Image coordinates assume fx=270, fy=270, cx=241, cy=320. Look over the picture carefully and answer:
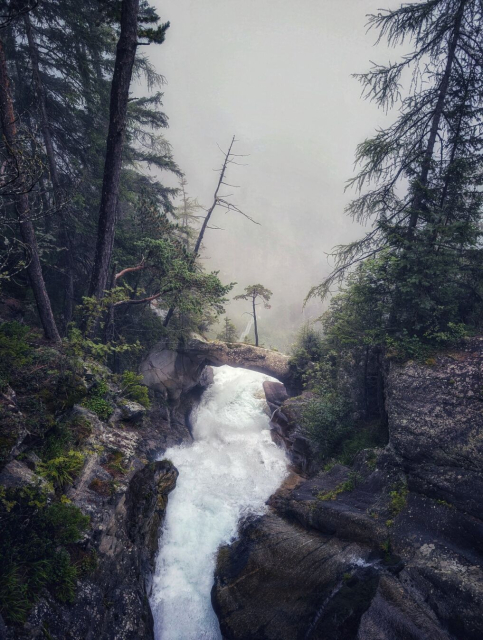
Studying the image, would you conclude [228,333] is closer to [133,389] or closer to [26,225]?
[133,389]

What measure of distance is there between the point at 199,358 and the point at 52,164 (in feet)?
43.0

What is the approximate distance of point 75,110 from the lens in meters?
12.0


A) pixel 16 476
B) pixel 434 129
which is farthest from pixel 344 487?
pixel 434 129

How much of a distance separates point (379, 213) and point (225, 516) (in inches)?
507

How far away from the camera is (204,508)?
31.4ft

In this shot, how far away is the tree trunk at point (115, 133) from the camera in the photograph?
711 centimetres

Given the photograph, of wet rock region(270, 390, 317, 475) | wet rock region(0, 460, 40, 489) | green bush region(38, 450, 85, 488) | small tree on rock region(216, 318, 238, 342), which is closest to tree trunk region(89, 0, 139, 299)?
green bush region(38, 450, 85, 488)

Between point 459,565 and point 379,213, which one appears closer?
point 459,565

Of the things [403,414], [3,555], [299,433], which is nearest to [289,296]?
[299,433]

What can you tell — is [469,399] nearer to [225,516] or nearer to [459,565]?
[459,565]

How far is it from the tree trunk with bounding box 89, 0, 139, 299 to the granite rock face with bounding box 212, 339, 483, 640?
9.61 metres

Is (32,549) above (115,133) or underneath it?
underneath

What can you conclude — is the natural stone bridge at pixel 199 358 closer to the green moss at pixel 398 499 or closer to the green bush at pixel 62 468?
the green moss at pixel 398 499

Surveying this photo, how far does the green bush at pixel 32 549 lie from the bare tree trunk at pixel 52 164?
7901mm
